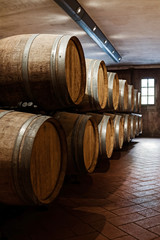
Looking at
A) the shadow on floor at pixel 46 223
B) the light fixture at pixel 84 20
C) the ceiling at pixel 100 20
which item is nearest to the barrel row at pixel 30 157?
the shadow on floor at pixel 46 223

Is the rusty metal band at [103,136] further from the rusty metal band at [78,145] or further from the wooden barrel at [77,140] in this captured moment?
the rusty metal band at [78,145]

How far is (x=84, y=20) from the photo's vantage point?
5578 millimetres

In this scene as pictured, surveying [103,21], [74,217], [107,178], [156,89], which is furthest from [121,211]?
[156,89]

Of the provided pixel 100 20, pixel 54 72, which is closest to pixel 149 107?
pixel 100 20

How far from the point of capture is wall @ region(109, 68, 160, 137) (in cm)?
1192

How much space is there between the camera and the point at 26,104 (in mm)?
2486

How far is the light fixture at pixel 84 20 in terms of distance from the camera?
4.70 meters

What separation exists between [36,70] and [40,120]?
634mm

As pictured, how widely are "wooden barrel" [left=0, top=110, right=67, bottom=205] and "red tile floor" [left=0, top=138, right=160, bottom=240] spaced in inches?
11.0

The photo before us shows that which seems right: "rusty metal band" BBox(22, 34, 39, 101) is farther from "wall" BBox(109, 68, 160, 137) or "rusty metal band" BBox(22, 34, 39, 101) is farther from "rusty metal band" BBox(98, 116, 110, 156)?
"wall" BBox(109, 68, 160, 137)

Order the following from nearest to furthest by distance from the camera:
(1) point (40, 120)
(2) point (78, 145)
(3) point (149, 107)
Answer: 1. (1) point (40, 120)
2. (2) point (78, 145)
3. (3) point (149, 107)

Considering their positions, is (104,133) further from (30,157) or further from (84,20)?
(84,20)

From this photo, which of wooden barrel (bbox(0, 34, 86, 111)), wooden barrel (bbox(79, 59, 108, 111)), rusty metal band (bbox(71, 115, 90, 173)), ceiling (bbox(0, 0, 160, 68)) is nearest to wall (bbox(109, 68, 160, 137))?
ceiling (bbox(0, 0, 160, 68))

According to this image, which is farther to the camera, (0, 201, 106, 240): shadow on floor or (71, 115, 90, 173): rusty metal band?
(71, 115, 90, 173): rusty metal band
